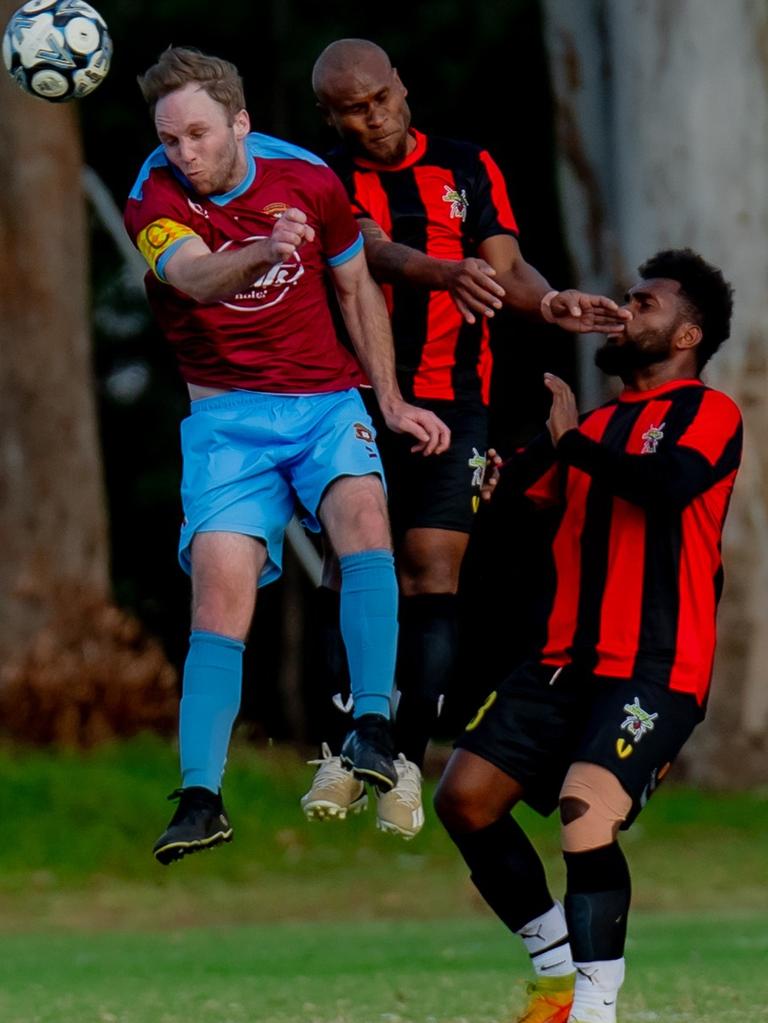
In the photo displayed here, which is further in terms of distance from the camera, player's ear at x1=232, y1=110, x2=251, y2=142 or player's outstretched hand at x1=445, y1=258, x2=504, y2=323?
player's outstretched hand at x1=445, y1=258, x2=504, y2=323

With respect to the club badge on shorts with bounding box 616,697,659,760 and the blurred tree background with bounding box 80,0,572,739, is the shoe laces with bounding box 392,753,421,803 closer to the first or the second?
the club badge on shorts with bounding box 616,697,659,760

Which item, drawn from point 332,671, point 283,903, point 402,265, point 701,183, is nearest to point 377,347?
point 402,265

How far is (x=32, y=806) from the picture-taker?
13805 mm

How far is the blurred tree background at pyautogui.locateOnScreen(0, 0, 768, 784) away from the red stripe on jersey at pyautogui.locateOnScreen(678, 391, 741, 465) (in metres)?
3.06

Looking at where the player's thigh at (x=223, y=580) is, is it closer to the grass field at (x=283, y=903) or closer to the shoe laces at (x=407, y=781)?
the shoe laces at (x=407, y=781)

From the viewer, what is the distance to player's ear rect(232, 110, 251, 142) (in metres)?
6.38

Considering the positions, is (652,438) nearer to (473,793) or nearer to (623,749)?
(623,749)

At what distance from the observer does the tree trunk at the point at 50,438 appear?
48.9 ft

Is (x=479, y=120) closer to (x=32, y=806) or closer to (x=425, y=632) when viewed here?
(x=32, y=806)

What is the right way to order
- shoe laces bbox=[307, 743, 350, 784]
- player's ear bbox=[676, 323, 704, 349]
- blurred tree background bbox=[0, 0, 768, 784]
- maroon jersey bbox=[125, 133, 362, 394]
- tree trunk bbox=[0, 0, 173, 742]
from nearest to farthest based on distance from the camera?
1. maroon jersey bbox=[125, 133, 362, 394]
2. shoe laces bbox=[307, 743, 350, 784]
3. player's ear bbox=[676, 323, 704, 349]
4. blurred tree background bbox=[0, 0, 768, 784]
5. tree trunk bbox=[0, 0, 173, 742]

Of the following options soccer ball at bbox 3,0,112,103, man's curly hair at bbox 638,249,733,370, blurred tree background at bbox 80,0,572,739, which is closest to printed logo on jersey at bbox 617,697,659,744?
man's curly hair at bbox 638,249,733,370

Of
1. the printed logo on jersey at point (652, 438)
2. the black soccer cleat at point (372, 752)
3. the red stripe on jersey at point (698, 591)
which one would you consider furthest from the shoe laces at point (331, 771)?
the printed logo on jersey at point (652, 438)

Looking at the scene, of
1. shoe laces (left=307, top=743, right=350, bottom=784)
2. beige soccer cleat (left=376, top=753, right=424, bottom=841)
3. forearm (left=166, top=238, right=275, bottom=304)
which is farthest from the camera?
shoe laces (left=307, top=743, right=350, bottom=784)

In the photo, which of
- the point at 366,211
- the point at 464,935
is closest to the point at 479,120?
the point at 464,935
